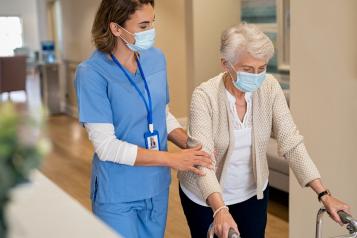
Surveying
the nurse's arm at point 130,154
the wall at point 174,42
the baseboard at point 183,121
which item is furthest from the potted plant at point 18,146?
the baseboard at point 183,121

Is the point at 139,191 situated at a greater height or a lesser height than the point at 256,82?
lesser

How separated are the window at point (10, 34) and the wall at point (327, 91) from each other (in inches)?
703

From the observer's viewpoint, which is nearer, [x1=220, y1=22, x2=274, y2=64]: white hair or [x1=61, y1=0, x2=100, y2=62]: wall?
[x1=220, y1=22, x2=274, y2=64]: white hair

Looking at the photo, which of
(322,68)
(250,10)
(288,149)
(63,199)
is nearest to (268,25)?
(250,10)

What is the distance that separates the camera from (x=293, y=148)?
1988 mm

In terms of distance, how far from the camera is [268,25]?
6.25m

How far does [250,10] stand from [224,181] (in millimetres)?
4816

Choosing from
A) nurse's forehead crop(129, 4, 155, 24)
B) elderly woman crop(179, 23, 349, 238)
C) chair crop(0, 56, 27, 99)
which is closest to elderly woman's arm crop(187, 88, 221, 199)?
elderly woman crop(179, 23, 349, 238)

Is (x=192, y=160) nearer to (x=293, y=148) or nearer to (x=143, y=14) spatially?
(x=293, y=148)

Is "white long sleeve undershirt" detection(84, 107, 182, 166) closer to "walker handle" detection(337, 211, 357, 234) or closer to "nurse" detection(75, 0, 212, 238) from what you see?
"nurse" detection(75, 0, 212, 238)

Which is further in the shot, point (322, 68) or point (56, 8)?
point (56, 8)

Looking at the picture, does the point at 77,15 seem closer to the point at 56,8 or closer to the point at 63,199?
the point at 56,8

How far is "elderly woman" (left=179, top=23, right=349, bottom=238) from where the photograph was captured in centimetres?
186

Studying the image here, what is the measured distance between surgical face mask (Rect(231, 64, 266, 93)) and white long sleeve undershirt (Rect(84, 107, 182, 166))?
1.42 feet
